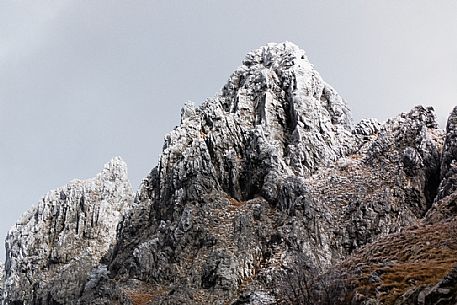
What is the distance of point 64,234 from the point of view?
12075cm

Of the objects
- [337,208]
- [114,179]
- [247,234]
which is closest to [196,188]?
[247,234]

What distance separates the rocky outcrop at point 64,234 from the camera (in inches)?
4424

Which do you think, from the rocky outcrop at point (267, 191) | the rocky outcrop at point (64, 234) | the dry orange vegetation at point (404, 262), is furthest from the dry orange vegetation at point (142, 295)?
the dry orange vegetation at point (404, 262)

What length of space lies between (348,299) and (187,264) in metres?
56.2

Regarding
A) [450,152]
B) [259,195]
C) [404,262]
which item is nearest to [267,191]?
[259,195]

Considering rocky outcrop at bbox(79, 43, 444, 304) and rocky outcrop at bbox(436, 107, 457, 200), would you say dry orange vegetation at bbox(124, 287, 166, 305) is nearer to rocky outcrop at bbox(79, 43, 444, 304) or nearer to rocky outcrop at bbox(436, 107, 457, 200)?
rocky outcrop at bbox(79, 43, 444, 304)

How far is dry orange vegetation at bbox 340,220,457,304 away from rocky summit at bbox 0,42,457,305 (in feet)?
92.1

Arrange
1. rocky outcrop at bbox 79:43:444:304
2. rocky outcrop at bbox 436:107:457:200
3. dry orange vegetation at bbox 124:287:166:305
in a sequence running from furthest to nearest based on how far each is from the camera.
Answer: rocky outcrop at bbox 79:43:444:304 → dry orange vegetation at bbox 124:287:166:305 → rocky outcrop at bbox 436:107:457:200

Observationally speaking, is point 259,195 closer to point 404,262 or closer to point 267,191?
point 267,191

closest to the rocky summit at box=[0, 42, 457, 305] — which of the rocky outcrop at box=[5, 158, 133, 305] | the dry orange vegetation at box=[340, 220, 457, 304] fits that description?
the rocky outcrop at box=[5, 158, 133, 305]

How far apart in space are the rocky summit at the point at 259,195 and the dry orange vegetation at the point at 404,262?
28082 millimetres

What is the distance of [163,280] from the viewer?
81312 millimetres

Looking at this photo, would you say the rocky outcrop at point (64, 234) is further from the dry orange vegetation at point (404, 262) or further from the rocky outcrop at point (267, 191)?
the dry orange vegetation at point (404, 262)

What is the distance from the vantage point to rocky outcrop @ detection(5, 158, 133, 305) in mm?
112375
